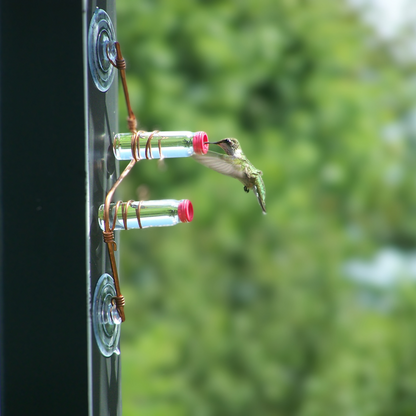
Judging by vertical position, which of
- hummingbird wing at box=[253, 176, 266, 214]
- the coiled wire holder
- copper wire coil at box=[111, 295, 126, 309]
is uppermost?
hummingbird wing at box=[253, 176, 266, 214]

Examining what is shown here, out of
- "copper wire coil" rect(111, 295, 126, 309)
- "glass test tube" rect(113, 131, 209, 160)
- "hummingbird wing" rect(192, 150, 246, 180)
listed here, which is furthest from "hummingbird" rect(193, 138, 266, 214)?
"copper wire coil" rect(111, 295, 126, 309)

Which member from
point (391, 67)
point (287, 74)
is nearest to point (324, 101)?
point (287, 74)

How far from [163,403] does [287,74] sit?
2.08m

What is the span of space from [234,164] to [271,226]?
7.10 feet

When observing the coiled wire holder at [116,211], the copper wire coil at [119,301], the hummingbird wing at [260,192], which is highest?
the hummingbird wing at [260,192]

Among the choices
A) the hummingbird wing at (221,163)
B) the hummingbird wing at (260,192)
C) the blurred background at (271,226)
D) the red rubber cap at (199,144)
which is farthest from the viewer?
the blurred background at (271,226)

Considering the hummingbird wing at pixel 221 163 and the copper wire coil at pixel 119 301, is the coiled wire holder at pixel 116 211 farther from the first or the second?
the hummingbird wing at pixel 221 163


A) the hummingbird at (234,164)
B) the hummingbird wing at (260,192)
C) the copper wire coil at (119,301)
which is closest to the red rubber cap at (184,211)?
the copper wire coil at (119,301)

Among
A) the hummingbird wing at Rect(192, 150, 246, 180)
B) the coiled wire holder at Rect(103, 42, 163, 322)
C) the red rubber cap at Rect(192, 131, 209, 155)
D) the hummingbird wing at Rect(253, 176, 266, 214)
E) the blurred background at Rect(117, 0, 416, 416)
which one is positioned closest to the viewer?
the coiled wire holder at Rect(103, 42, 163, 322)

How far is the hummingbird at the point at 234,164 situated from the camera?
1210mm

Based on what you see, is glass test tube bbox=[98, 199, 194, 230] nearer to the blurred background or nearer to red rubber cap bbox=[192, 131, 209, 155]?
red rubber cap bbox=[192, 131, 209, 155]

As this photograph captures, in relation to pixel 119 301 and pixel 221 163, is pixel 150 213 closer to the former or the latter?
pixel 119 301

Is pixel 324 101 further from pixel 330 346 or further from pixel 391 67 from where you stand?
pixel 330 346

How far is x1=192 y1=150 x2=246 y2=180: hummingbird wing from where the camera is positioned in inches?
47.1
